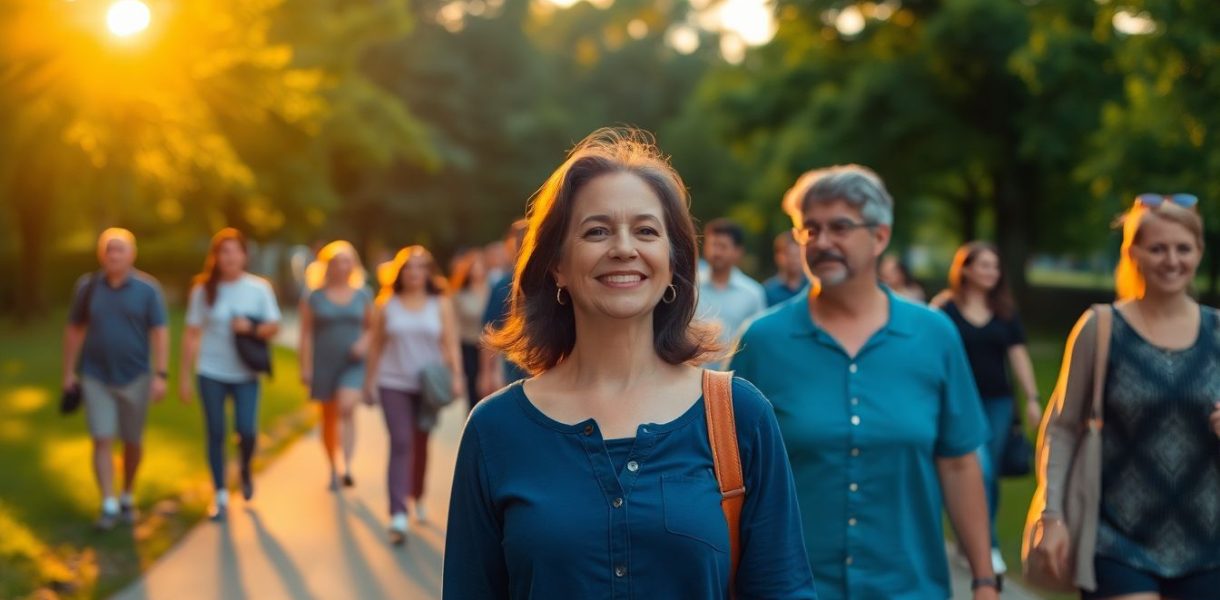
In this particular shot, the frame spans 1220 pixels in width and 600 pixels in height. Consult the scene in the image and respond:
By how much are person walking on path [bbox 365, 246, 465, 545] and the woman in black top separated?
3360mm

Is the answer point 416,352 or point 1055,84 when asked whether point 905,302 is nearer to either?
point 416,352

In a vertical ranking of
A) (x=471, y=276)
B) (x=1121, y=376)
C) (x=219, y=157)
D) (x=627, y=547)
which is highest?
(x=219, y=157)

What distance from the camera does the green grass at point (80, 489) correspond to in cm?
829

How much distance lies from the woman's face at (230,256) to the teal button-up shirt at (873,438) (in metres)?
7.00

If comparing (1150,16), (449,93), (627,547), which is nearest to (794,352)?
(627,547)

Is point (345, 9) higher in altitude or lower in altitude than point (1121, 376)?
higher

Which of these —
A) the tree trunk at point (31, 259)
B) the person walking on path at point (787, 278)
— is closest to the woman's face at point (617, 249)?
the person walking on path at point (787, 278)

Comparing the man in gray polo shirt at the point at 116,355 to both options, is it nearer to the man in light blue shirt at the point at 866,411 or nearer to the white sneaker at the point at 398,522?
the white sneaker at the point at 398,522

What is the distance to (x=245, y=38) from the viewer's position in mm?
19734

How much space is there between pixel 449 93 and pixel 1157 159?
36287 millimetres

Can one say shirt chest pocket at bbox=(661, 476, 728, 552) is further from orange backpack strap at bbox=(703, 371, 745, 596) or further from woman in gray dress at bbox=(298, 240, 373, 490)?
woman in gray dress at bbox=(298, 240, 373, 490)

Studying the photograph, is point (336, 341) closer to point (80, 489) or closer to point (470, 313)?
point (470, 313)

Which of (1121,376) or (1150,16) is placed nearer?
(1121,376)

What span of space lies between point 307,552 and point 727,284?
297cm
